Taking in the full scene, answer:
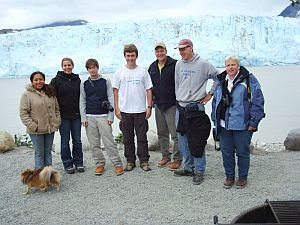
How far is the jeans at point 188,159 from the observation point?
3.99m

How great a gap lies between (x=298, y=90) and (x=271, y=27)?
32.9 ft

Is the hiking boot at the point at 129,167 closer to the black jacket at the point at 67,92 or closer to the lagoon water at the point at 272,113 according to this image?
the black jacket at the point at 67,92

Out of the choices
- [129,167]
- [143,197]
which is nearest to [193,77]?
[143,197]

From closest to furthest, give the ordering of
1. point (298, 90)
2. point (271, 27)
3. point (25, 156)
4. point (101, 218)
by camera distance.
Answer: point (101, 218)
point (25, 156)
point (298, 90)
point (271, 27)

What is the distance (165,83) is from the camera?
162 inches

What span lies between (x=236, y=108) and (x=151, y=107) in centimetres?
107

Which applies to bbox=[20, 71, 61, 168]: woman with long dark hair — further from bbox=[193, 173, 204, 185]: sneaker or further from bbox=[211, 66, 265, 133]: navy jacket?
bbox=[211, 66, 265, 133]: navy jacket

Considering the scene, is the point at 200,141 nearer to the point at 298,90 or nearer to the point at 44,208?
the point at 44,208

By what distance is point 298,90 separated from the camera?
638 inches

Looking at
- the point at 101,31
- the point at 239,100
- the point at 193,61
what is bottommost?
the point at 239,100

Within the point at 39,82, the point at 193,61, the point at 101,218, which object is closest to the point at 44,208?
the point at 101,218

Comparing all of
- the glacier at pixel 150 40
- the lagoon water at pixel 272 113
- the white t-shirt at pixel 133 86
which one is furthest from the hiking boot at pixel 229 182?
the glacier at pixel 150 40

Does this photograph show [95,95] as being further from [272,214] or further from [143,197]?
[272,214]

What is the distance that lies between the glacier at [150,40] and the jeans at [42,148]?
64.8ft
